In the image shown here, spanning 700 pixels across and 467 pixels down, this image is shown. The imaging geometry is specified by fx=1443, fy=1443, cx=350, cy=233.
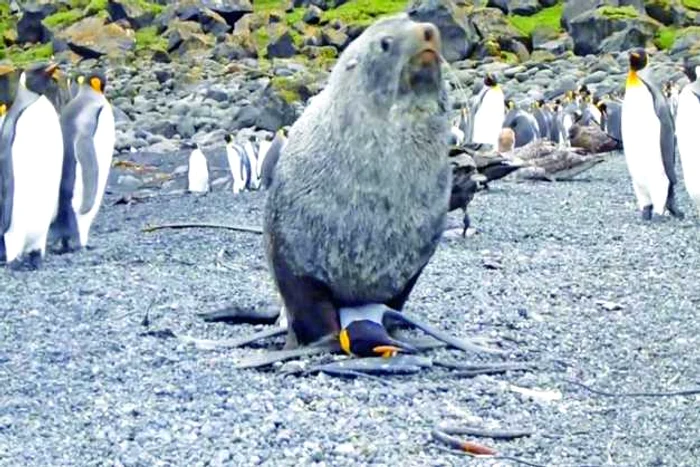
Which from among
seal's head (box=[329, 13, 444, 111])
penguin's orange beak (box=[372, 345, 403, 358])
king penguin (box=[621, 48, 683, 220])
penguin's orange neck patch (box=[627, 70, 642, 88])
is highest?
seal's head (box=[329, 13, 444, 111])

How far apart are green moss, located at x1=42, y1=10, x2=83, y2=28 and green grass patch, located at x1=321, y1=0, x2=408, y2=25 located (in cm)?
1044

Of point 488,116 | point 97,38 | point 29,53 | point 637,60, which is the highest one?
point 637,60

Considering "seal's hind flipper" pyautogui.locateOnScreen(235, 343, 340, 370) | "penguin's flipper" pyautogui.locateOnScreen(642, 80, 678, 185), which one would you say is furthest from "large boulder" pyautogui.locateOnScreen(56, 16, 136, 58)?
"seal's hind flipper" pyautogui.locateOnScreen(235, 343, 340, 370)

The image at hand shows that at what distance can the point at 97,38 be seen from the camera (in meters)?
52.1

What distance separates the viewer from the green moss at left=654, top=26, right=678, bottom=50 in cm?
4306

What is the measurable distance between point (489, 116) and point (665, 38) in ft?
78.3

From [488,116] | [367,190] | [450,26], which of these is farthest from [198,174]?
[450,26]

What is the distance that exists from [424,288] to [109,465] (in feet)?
12.4

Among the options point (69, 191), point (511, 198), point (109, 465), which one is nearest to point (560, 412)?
point (109, 465)

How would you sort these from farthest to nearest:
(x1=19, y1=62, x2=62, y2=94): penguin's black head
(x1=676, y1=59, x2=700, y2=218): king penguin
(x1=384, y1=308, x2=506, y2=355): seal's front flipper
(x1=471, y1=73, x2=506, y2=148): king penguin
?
(x1=471, y1=73, x2=506, y2=148): king penguin < (x1=676, y1=59, x2=700, y2=218): king penguin < (x1=19, y1=62, x2=62, y2=94): penguin's black head < (x1=384, y1=308, x2=506, y2=355): seal's front flipper

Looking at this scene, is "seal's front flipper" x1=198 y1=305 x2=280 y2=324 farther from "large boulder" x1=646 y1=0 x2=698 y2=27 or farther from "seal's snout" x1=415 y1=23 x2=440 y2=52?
"large boulder" x1=646 y1=0 x2=698 y2=27

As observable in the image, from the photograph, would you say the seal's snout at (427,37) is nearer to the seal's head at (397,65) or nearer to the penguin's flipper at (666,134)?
the seal's head at (397,65)

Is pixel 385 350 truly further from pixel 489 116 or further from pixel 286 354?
pixel 489 116

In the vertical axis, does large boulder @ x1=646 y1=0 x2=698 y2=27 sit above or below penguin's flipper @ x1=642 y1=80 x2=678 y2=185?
below
